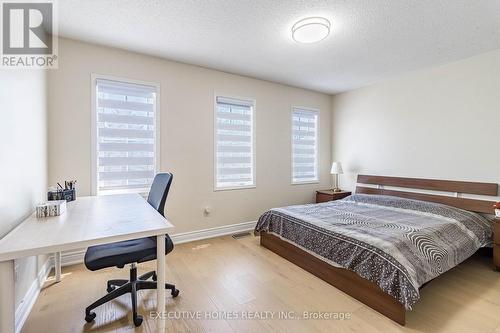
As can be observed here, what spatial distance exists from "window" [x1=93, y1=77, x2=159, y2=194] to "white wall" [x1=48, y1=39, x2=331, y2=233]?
11 centimetres

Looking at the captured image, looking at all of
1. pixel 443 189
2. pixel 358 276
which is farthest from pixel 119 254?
pixel 443 189

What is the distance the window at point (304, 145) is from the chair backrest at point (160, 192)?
281cm

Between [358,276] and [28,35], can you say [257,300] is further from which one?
[28,35]

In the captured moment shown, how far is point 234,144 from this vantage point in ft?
12.3

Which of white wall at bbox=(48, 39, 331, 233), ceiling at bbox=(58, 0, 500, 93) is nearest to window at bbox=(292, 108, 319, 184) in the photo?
white wall at bbox=(48, 39, 331, 233)

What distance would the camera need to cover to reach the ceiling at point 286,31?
2041 millimetres

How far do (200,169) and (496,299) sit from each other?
11.0 ft

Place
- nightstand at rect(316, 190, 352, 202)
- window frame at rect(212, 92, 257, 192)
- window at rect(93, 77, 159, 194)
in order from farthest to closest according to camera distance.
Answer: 1. nightstand at rect(316, 190, 352, 202)
2. window frame at rect(212, 92, 257, 192)
3. window at rect(93, 77, 159, 194)

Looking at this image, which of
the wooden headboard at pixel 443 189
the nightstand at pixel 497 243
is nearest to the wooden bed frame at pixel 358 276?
the wooden headboard at pixel 443 189

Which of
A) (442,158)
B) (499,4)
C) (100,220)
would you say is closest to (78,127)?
(100,220)

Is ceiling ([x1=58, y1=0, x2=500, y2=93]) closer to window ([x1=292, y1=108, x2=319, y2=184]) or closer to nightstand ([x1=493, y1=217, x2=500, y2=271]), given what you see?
window ([x1=292, y1=108, x2=319, y2=184])

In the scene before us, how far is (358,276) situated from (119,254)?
1897 mm

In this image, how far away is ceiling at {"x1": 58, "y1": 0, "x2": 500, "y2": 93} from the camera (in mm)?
2041

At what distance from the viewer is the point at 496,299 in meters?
2.01
